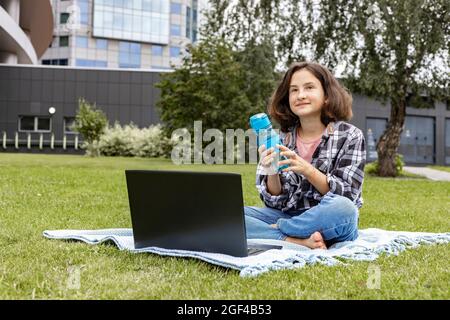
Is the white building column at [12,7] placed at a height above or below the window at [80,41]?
below

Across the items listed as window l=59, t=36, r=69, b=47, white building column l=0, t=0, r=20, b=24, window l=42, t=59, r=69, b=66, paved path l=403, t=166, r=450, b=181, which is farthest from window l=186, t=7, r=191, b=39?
paved path l=403, t=166, r=450, b=181

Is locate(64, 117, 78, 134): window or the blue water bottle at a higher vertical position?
locate(64, 117, 78, 134): window

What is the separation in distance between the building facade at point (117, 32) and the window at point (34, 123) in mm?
19287

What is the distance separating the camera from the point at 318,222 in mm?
3191

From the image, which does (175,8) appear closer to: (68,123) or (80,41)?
(80,41)

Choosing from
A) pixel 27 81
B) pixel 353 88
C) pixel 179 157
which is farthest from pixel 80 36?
pixel 353 88

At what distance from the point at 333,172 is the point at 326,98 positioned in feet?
1.54

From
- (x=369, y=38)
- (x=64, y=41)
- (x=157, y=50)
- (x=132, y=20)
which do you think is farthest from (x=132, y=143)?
(x=64, y=41)

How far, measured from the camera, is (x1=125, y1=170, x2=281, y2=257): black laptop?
2.66 m

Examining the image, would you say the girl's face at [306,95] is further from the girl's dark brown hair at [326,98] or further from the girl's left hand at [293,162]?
the girl's left hand at [293,162]

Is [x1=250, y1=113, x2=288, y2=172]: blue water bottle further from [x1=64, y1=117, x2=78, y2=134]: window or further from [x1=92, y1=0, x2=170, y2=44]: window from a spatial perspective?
[x1=92, y1=0, x2=170, y2=44]: window

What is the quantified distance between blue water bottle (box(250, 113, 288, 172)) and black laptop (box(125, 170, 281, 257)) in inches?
18.4

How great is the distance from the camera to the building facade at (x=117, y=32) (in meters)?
48.2

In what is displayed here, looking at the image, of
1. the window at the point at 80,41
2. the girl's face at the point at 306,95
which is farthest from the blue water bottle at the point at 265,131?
the window at the point at 80,41
